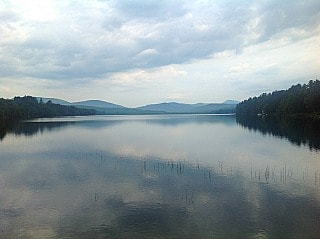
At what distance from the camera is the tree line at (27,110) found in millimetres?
109562

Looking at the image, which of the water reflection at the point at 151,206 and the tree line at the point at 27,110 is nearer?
the water reflection at the point at 151,206

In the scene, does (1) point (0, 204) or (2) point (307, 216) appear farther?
(1) point (0, 204)

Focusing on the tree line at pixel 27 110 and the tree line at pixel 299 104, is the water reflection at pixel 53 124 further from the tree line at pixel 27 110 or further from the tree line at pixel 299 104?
the tree line at pixel 299 104

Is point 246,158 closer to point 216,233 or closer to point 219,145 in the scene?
point 219,145

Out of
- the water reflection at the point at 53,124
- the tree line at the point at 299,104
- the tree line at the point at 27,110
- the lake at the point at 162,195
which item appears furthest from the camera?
the tree line at the point at 27,110

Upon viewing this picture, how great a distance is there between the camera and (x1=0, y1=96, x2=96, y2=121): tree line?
359 feet

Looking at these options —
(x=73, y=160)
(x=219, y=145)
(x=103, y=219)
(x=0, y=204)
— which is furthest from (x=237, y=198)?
(x=219, y=145)

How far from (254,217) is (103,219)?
682cm

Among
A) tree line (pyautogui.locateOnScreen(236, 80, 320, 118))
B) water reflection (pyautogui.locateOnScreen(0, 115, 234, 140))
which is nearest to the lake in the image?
water reflection (pyautogui.locateOnScreen(0, 115, 234, 140))

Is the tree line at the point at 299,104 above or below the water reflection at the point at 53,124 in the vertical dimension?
above

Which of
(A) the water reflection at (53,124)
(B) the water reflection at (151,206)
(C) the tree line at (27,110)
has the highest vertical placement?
(C) the tree line at (27,110)

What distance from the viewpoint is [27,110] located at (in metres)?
132

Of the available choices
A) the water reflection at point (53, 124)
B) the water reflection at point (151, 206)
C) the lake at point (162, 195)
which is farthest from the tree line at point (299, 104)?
the water reflection at point (151, 206)

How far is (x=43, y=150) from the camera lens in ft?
126
